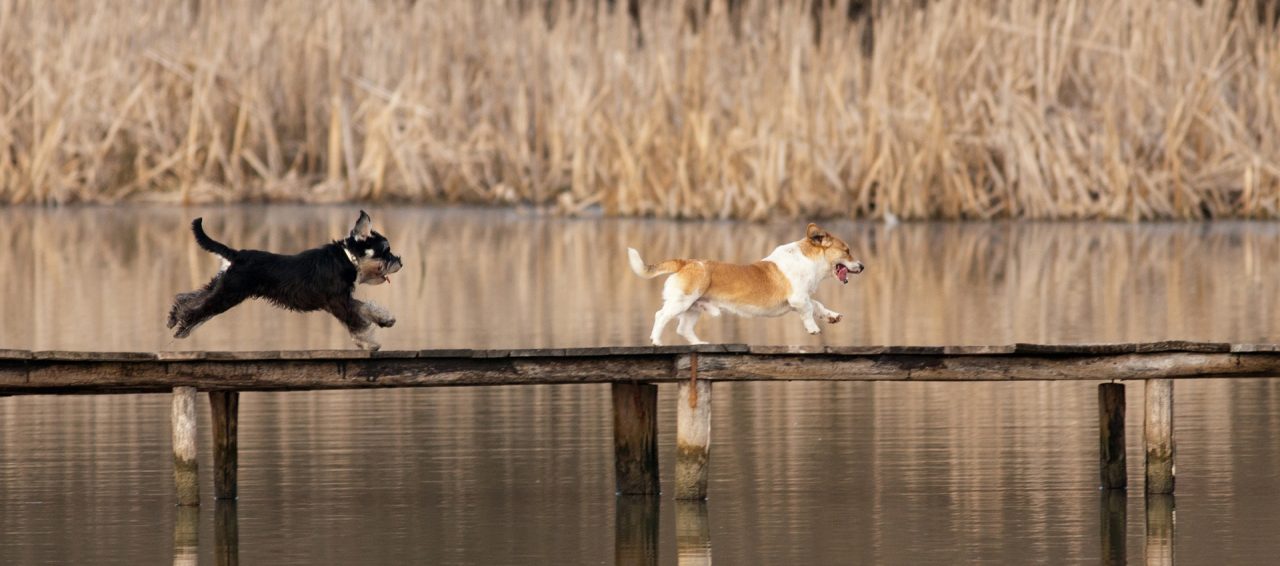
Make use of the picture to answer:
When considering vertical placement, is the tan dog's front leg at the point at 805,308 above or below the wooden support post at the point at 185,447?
above

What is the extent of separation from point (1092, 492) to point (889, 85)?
1638 cm

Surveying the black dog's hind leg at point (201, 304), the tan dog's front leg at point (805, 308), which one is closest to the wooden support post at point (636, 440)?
the tan dog's front leg at point (805, 308)

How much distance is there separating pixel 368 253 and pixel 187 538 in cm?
136

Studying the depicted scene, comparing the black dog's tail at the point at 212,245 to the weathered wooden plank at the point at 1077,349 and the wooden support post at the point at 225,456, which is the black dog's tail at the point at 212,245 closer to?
the wooden support post at the point at 225,456

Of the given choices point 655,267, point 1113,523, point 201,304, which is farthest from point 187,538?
point 1113,523

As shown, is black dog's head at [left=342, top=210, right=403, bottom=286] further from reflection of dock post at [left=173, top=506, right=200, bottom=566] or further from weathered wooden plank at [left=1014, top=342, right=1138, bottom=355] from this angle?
weathered wooden plank at [left=1014, top=342, right=1138, bottom=355]

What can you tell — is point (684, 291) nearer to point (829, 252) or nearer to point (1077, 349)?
point (829, 252)

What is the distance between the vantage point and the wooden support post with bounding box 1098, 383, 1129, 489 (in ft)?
33.1

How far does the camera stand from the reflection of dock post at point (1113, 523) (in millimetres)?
8602

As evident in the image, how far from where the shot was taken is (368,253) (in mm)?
9648

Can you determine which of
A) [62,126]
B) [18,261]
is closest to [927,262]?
[18,261]

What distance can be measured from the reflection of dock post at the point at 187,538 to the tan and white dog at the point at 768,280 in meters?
2.01

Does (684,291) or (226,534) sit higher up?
(684,291)

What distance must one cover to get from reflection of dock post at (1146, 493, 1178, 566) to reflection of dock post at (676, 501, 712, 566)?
1.56 meters
